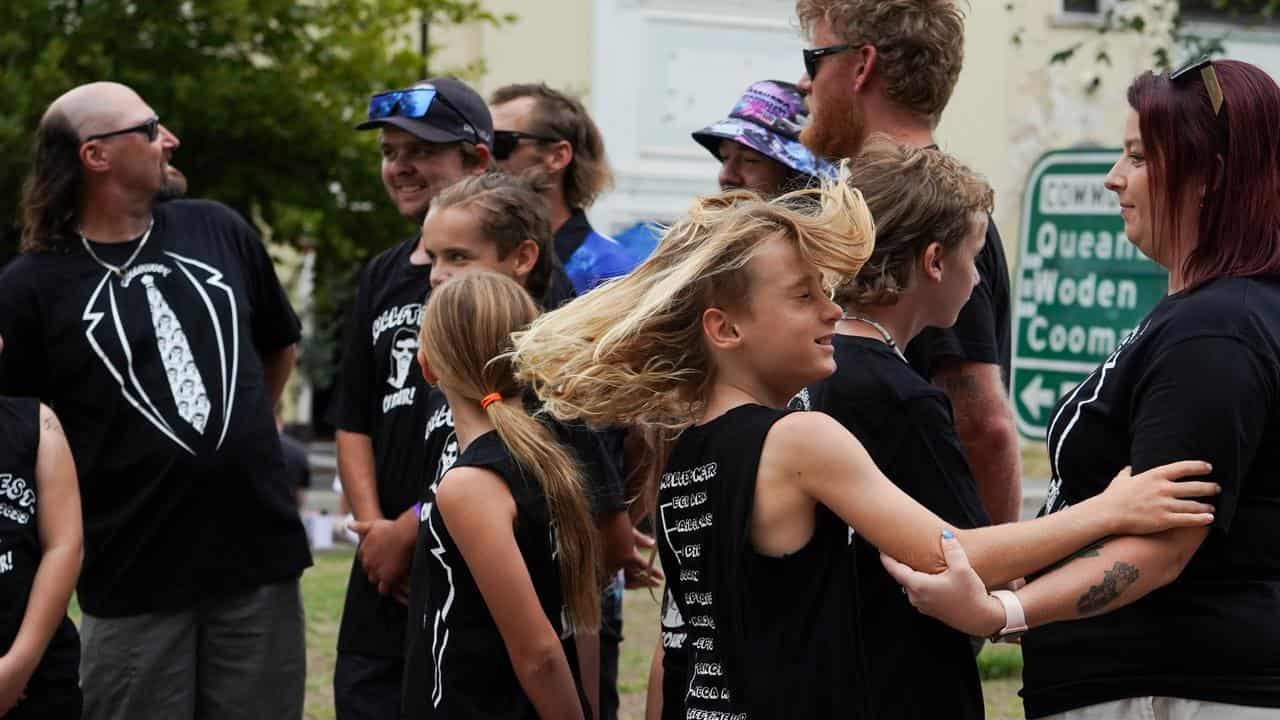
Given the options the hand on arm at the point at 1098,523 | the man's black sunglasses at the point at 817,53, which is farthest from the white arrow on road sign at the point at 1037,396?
the hand on arm at the point at 1098,523

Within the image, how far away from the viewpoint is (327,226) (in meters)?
13.6

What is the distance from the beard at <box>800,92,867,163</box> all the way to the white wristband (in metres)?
1.51

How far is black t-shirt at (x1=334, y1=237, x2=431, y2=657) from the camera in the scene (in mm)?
4016

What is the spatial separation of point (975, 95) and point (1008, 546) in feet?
64.1

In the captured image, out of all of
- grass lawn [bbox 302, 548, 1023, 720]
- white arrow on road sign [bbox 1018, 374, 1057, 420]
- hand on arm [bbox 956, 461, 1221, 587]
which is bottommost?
grass lawn [bbox 302, 548, 1023, 720]

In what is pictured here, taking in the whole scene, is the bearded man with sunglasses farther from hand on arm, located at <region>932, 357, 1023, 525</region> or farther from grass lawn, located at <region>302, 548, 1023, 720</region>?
grass lawn, located at <region>302, 548, 1023, 720</region>

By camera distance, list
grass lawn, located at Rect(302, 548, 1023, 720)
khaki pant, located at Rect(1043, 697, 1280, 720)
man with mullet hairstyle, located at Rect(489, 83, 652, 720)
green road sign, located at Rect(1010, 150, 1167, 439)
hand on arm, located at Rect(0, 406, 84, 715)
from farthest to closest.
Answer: grass lawn, located at Rect(302, 548, 1023, 720)
green road sign, located at Rect(1010, 150, 1167, 439)
man with mullet hairstyle, located at Rect(489, 83, 652, 720)
hand on arm, located at Rect(0, 406, 84, 715)
khaki pant, located at Rect(1043, 697, 1280, 720)

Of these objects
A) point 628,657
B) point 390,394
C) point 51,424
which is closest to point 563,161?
point 390,394

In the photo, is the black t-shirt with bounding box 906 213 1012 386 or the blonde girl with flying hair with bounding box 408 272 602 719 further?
the black t-shirt with bounding box 906 213 1012 386

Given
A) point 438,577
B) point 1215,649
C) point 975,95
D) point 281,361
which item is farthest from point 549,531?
point 975,95

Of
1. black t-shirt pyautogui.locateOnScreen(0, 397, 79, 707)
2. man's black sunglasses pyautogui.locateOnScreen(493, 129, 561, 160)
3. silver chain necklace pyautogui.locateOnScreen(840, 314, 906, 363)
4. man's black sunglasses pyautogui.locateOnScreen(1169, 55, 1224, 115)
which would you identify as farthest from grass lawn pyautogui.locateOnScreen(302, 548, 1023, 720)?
man's black sunglasses pyautogui.locateOnScreen(1169, 55, 1224, 115)

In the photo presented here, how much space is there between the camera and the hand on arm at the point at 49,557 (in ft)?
12.1

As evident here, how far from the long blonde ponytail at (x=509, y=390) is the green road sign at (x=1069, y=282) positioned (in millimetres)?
3565

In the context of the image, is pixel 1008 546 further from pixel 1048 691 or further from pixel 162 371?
pixel 162 371
